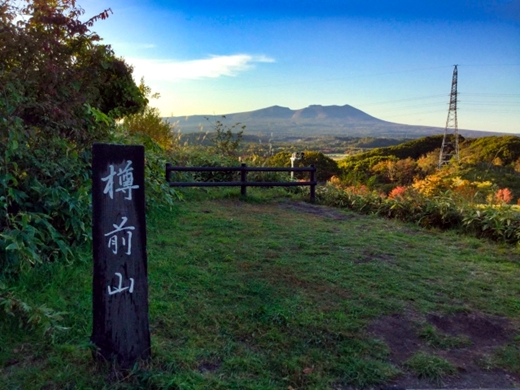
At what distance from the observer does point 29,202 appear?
3.73m

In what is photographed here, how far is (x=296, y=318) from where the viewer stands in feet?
10.1

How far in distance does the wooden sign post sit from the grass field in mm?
133

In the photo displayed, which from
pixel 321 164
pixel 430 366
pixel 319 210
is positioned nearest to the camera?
pixel 430 366

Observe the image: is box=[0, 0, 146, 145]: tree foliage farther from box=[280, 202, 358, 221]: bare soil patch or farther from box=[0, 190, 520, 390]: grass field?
box=[280, 202, 358, 221]: bare soil patch

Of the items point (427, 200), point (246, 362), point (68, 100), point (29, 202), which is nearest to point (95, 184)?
point (246, 362)

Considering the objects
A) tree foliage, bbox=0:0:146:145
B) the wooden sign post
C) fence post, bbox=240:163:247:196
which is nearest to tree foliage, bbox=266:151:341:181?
fence post, bbox=240:163:247:196

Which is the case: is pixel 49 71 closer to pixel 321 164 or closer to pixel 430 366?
pixel 430 366

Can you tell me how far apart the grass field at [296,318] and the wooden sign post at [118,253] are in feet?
0.44

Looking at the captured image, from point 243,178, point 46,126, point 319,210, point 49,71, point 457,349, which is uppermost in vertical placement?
point 49,71

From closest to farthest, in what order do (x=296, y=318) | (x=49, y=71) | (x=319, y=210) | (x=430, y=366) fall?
(x=430, y=366) → (x=296, y=318) → (x=49, y=71) → (x=319, y=210)

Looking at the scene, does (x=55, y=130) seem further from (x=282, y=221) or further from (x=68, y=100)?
(x=282, y=221)

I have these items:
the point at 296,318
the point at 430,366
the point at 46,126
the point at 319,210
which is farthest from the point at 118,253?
the point at 319,210

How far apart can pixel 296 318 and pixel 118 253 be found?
146 cm

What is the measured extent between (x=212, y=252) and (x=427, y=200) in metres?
4.25
